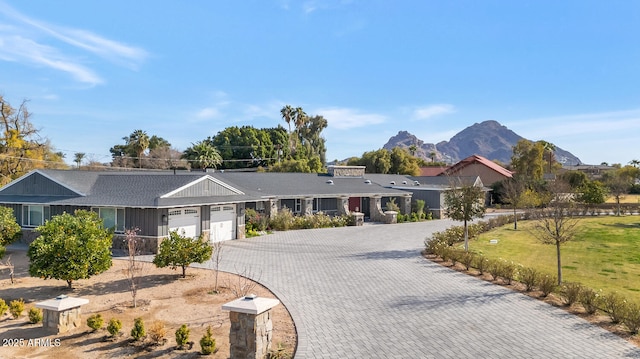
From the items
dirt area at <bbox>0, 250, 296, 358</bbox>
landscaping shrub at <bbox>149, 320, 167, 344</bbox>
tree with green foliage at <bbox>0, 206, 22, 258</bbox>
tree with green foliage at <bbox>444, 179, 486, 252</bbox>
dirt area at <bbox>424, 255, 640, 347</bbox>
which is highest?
tree with green foliage at <bbox>444, 179, 486, 252</bbox>

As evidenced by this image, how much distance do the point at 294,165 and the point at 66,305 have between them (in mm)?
47130

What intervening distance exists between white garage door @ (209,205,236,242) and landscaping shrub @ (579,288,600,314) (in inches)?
751

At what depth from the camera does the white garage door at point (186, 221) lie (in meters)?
22.1

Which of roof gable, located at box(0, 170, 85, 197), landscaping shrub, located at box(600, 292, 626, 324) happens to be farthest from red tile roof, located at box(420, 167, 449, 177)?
landscaping shrub, located at box(600, 292, 626, 324)

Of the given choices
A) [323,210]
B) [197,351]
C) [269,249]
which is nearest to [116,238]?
[269,249]

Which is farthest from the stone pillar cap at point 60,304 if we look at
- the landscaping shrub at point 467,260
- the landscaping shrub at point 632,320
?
the landscaping shrub at point 467,260

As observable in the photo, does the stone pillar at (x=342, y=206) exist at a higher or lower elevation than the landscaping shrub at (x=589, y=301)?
higher

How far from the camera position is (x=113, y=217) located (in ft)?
73.3

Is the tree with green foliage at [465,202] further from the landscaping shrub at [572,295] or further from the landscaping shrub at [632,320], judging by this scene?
the landscaping shrub at [632,320]

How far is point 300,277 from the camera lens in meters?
16.2

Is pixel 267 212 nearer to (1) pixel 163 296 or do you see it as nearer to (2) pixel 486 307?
(1) pixel 163 296

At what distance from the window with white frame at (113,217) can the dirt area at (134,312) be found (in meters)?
4.51

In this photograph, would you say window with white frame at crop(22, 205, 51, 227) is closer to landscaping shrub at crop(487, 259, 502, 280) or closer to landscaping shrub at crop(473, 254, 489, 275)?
landscaping shrub at crop(473, 254, 489, 275)

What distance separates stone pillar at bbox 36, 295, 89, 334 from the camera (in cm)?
1024
